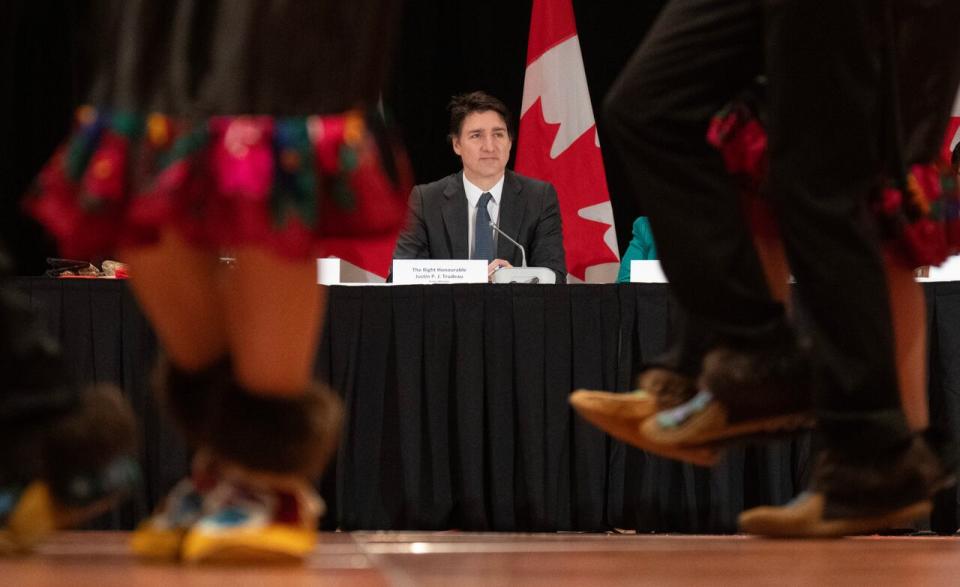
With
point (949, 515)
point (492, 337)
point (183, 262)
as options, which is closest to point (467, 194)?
point (492, 337)

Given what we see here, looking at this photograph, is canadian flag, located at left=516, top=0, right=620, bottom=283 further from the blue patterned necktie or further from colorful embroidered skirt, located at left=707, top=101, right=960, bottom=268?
colorful embroidered skirt, located at left=707, top=101, right=960, bottom=268

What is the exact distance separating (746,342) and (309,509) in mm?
599

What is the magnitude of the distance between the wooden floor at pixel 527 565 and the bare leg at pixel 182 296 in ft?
0.62

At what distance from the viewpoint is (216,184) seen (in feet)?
→ 3.09

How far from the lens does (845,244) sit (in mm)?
1315

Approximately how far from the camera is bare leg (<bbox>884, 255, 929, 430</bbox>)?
1.47 m

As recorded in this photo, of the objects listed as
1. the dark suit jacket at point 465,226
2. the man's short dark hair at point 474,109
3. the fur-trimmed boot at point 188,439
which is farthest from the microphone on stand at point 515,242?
the fur-trimmed boot at point 188,439

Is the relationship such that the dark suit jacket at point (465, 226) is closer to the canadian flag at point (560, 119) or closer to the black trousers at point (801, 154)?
the canadian flag at point (560, 119)

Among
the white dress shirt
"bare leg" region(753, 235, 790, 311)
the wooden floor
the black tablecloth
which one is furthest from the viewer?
the white dress shirt

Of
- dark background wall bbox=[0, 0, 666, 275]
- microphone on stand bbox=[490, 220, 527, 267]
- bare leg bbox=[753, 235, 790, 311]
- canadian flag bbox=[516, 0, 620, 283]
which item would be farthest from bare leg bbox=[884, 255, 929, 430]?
dark background wall bbox=[0, 0, 666, 275]

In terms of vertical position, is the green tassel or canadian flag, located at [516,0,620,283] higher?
canadian flag, located at [516,0,620,283]

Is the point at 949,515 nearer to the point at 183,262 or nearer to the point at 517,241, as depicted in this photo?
the point at 517,241

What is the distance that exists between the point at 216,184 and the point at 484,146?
3.78 m

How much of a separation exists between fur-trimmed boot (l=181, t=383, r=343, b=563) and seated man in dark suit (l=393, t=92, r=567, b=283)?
3311 mm
